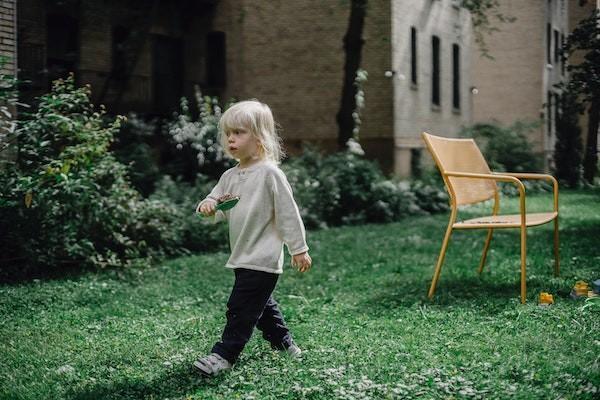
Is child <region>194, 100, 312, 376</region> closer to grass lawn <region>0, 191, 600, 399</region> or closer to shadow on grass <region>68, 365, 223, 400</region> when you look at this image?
shadow on grass <region>68, 365, 223, 400</region>

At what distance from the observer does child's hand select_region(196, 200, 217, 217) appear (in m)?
4.21

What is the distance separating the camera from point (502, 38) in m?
30.1

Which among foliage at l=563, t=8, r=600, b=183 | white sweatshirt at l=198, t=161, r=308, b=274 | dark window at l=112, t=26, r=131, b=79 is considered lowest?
white sweatshirt at l=198, t=161, r=308, b=274

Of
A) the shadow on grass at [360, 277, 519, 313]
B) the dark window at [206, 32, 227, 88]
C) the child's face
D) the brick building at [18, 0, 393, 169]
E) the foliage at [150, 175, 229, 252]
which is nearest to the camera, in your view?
the child's face

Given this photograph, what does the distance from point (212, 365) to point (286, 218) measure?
0.89m

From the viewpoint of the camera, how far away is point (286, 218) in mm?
4262

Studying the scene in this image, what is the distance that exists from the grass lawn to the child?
24cm

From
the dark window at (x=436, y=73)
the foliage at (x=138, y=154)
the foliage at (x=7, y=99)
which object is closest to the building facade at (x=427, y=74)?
the dark window at (x=436, y=73)

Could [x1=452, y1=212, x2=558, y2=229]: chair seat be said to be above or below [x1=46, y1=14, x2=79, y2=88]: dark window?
below

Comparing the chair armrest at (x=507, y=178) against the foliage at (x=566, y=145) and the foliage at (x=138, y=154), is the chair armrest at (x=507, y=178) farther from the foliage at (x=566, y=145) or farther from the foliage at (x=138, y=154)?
the foliage at (x=566, y=145)

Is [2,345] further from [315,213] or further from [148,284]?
[315,213]

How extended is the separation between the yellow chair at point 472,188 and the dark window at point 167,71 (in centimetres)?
1374

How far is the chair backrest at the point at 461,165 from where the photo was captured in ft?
21.1

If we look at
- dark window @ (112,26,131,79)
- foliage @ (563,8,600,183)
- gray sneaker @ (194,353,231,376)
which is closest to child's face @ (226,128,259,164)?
gray sneaker @ (194,353,231,376)
